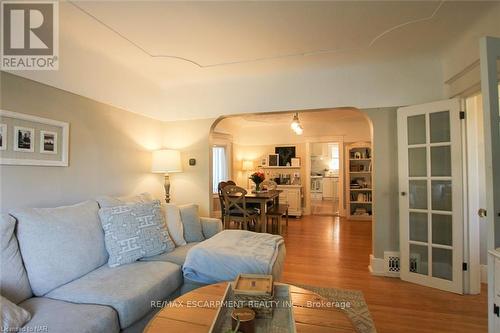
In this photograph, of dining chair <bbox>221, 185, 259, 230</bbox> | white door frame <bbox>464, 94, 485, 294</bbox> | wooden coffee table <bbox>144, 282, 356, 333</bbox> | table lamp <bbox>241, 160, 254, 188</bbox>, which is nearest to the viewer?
wooden coffee table <bbox>144, 282, 356, 333</bbox>

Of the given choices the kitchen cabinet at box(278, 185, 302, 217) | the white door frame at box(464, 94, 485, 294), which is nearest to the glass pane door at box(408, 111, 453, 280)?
the white door frame at box(464, 94, 485, 294)

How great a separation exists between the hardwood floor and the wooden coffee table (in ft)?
3.46

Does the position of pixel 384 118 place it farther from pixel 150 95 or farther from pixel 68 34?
pixel 68 34

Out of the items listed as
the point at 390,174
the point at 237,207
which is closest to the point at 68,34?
the point at 237,207

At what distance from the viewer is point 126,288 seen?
1.51 m

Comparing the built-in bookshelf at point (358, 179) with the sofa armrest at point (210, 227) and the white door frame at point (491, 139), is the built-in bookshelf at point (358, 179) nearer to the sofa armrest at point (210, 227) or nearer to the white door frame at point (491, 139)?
the sofa armrest at point (210, 227)

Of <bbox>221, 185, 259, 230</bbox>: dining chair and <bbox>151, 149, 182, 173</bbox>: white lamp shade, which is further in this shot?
<bbox>221, 185, 259, 230</bbox>: dining chair

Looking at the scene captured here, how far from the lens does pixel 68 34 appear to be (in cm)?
212

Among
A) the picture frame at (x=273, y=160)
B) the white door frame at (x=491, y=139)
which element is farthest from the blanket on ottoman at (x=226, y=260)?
the picture frame at (x=273, y=160)

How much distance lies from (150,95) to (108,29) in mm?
1223

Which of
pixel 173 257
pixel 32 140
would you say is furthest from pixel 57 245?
pixel 32 140

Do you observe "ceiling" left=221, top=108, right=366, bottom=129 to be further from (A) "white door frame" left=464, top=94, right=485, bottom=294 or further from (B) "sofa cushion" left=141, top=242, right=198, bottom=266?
(B) "sofa cushion" left=141, top=242, right=198, bottom=266

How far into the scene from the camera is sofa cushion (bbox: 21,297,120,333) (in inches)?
45.8

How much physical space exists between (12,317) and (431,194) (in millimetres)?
3402
